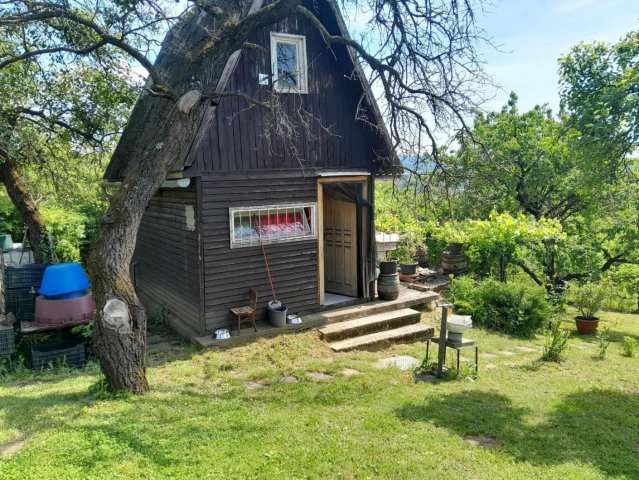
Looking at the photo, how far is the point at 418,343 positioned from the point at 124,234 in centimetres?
584

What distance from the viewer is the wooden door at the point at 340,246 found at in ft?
34.1

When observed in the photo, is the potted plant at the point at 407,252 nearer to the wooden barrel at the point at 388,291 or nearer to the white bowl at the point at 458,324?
the wooden barrel at the point at 388,291

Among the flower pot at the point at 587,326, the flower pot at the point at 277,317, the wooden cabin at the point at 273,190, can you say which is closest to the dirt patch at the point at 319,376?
the flower pot at the point at 277,317

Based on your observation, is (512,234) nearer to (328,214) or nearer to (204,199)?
(328,214)

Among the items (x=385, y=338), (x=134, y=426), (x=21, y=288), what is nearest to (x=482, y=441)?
(x=134, y=426)

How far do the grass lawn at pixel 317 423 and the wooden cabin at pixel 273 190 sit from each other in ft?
5.13

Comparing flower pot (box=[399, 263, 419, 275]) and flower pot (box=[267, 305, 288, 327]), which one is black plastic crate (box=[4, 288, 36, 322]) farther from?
flower pot (box=[399, 263, 419, 275])

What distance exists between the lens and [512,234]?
41.3ft

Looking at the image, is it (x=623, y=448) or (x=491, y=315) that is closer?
(x=623, y=448)

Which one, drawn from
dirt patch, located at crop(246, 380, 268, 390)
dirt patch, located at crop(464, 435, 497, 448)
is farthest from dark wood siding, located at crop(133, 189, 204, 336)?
dirt patch, located at crop(464, 435, 497, 448)

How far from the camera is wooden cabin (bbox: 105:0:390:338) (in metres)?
8.18

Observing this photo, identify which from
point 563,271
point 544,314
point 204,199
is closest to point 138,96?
point 204,199

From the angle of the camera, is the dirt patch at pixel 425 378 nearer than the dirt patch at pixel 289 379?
No

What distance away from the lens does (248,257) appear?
8633 mm
